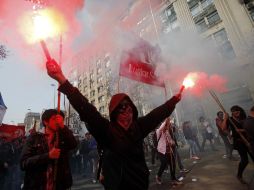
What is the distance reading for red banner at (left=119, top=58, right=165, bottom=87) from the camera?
8.26 metres

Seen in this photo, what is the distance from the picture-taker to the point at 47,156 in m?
2.65

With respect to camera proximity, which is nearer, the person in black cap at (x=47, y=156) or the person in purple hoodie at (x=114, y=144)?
the person in purple hoodie at (x=114, y=144)

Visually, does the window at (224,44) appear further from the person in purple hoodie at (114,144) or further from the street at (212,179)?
the person in purple hoodie at (114,144)

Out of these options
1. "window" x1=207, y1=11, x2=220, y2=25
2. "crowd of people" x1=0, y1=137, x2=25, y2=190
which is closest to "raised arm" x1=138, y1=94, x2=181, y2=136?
"crowd of people" x1=0, y1=137, x2=25, y2=190

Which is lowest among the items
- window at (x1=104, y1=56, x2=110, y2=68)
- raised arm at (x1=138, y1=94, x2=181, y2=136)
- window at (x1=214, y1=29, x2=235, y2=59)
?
raised arm at (x1=138, y1=94, x2=181, y2=136)

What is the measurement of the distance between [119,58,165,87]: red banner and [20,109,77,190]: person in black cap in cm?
512

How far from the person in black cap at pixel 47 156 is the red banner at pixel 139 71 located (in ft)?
16.8

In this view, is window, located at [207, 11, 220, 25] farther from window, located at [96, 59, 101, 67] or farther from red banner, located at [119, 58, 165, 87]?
window, located at [96, 59, 101, 67]

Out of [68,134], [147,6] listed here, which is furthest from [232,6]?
[68,134]

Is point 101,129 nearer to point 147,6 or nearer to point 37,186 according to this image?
point 37,186

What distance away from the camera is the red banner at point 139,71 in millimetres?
8258

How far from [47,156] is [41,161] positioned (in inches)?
4.1

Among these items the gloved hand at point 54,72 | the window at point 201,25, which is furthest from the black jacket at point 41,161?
the window at point 201,25

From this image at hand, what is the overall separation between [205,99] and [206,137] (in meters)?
11.6
